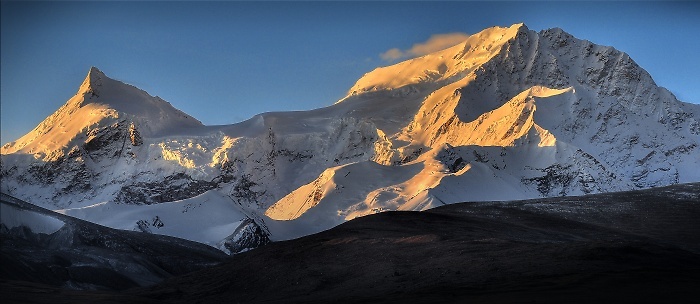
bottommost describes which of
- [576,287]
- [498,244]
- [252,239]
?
[576,287]

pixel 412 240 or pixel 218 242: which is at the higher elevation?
pixel 218 242

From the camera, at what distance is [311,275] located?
72.1 meters

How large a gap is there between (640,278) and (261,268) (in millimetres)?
30696

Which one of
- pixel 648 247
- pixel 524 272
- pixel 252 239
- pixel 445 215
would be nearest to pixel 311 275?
pixel 524 272

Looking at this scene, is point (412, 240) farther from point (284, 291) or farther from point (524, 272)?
point (524, 272)

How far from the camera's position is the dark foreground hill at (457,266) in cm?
5588

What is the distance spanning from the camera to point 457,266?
6669cm

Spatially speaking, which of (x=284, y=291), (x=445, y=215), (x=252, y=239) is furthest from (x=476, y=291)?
(x=252, y=239)

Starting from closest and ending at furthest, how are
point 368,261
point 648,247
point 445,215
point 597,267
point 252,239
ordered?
point 597,267 < point 648,247 < point 368,261 < point 445,215 < point 252,239

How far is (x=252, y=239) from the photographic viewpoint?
181 m

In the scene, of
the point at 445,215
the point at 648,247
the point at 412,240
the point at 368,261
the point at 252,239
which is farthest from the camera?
the point at 252,239

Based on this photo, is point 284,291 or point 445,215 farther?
point 445,215

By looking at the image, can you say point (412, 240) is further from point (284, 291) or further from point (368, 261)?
point (284, 291)

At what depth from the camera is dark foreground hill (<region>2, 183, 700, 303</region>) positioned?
5588 cm
